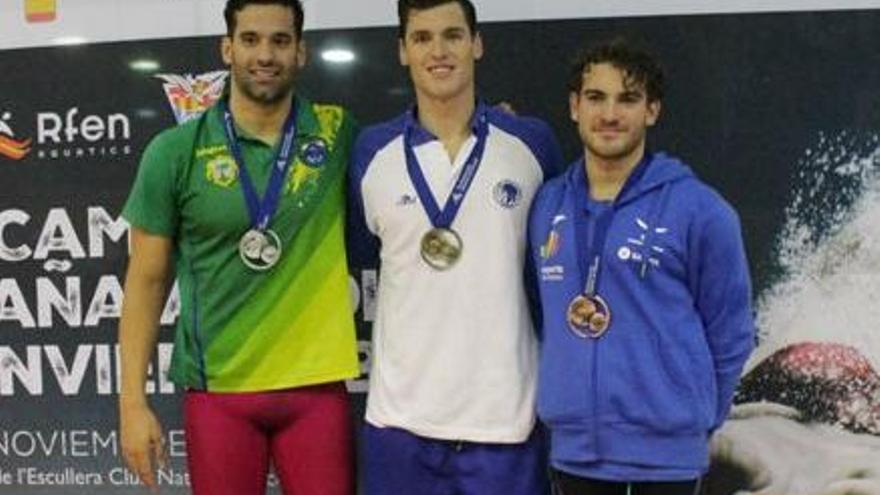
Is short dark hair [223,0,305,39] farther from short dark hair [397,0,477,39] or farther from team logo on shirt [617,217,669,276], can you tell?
team logo on shirt [617,217,669,276]

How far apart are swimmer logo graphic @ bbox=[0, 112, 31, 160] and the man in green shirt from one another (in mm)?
812

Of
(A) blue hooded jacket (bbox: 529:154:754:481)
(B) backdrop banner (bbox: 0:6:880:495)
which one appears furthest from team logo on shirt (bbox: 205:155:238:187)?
(A) blue hooded jacket (bbox: 529:154:754:481)

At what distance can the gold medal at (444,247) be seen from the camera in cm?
164

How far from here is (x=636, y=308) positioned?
1.51 m

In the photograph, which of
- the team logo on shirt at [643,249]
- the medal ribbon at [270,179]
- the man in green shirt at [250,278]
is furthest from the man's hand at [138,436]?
the team logo on shirt at [643,249]

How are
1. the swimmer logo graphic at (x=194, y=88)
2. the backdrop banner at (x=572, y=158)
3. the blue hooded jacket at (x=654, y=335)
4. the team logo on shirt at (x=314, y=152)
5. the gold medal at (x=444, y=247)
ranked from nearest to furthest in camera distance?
1. the blue hooded jacket at (x=654, y=335)
2. the gold medal at (x=444, y=247)
3. the team logo on shirt at (x=314, y=152)
4. the backdrop banner at (x=572, y=158)
5. the swimmer logo graphic at (x=194, y=88)

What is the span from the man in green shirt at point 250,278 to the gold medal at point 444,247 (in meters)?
0.22

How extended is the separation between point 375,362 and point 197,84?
0.98 metres

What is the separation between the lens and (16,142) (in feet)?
7.77

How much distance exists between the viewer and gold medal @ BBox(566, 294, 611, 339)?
1519mm

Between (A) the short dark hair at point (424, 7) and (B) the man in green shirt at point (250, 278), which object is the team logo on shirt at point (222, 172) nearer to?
(B) the man in green shirt at point (250, 278)

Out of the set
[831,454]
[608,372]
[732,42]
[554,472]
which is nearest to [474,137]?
[608,372]

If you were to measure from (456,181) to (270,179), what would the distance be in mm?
368

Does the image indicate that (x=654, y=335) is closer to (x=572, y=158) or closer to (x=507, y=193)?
(x=507, y=193)
